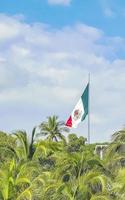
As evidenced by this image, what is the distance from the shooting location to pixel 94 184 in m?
33.7

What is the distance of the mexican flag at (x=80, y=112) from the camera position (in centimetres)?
5141

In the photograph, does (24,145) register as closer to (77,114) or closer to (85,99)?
(77,114)

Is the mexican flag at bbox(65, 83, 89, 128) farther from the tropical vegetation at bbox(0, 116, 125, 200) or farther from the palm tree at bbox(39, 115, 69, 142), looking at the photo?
the palm tree at bbox(39, 115, 69, 142)

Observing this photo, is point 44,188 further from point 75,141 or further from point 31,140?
point 75,141

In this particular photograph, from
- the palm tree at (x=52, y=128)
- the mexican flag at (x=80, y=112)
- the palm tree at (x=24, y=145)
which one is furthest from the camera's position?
the palm tree at (x=52, y=128)

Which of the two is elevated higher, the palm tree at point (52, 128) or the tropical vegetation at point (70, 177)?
the palm tree at point (52, 128)

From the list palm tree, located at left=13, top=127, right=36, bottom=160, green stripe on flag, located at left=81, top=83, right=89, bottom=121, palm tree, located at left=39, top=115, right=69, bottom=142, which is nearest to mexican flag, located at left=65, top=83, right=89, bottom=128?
green stripe on flag, located at left=81, top=83, right=89, bottom=121

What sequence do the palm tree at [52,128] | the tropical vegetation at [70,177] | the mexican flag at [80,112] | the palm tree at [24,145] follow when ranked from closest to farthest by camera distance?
the tropical vegetation at [70,177] → the palm tree at [24,145] → the mexican flag at [80,112] → the palm tree at [52,128]

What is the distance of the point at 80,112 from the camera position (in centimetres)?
5206

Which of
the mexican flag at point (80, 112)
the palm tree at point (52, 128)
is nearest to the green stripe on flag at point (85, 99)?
the mexican flag at point (80, 112)

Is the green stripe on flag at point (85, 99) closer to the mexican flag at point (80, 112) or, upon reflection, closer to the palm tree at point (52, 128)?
the mexican flag at point (80, 112)

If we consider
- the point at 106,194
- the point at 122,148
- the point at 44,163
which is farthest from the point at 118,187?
the point at 44,163

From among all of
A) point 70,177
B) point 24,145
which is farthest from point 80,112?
point 70,177

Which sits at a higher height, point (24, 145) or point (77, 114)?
point (77, 114)
